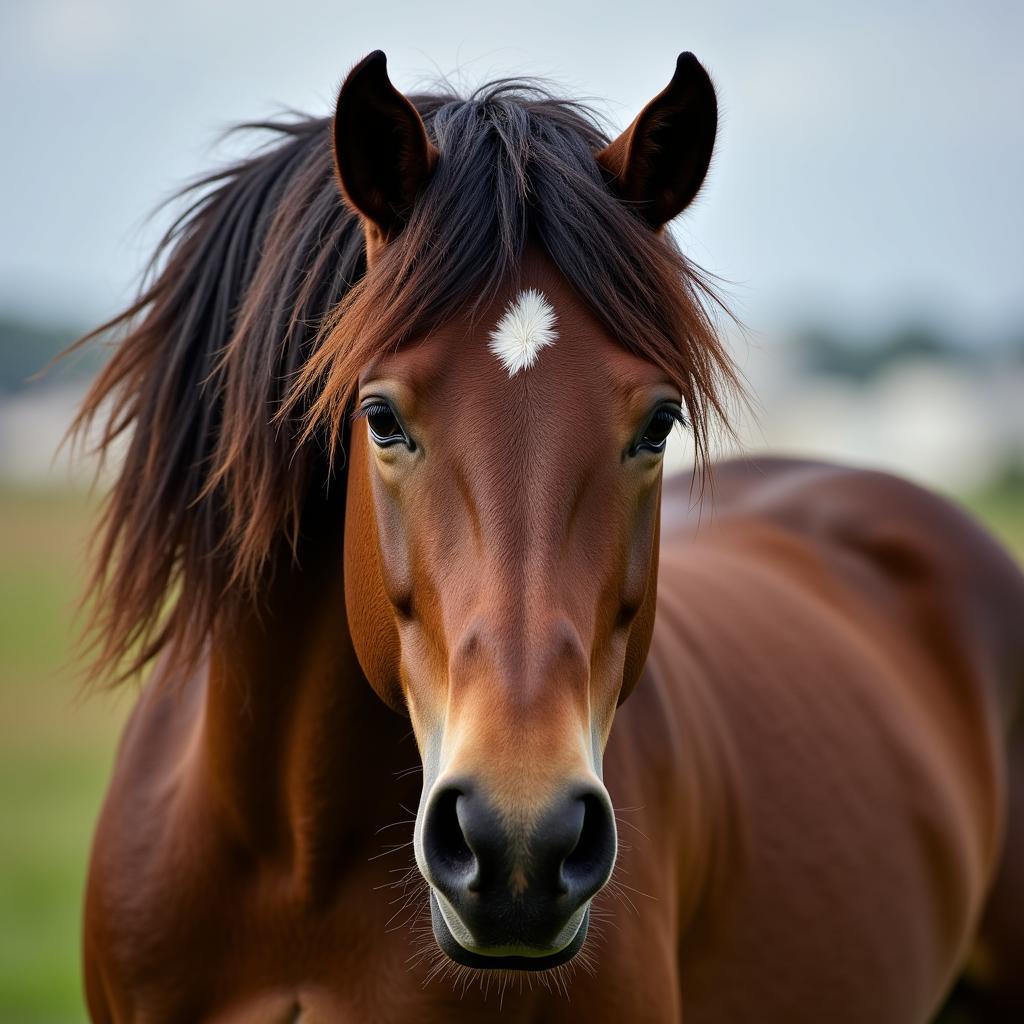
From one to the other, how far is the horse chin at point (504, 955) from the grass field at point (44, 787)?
3.57ft

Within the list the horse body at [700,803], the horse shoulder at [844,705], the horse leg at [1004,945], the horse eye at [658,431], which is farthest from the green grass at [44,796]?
the horse leg at [1004,945]

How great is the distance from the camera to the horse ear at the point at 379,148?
204 cm

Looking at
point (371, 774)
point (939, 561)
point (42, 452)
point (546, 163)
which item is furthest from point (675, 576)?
point (42, 452)

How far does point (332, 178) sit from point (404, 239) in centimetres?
38

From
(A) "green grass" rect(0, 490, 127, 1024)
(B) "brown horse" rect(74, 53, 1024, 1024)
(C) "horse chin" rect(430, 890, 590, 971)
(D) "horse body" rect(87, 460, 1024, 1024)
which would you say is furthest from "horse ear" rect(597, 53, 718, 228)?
(A) "green grass" rect(0, 490, 127, 1024)

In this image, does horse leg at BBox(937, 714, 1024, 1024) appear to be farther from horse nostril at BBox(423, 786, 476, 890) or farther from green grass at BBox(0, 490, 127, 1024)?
horse nostril at BBox(423, 786, 476, 890)

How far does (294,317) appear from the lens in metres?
2.22

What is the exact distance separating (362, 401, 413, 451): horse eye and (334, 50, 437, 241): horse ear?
34 centimetres

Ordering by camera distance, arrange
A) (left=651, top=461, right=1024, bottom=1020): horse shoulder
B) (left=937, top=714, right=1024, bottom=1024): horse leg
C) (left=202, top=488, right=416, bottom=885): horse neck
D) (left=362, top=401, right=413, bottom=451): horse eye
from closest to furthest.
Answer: (left=362, top=401, right=413, bottom=451): horse eye < (left=202, top=488, right=416, bottom=885): horse neck < (left=651, top=461, right=1024, bottom=1020): horse shoulder < (left=937, top=714, right=1024, bottom=1024): horse leg

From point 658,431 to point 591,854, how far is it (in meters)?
0.70

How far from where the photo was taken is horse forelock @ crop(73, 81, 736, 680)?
80.7 inches

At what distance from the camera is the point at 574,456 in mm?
1892

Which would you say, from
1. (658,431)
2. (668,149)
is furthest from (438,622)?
(668,149)

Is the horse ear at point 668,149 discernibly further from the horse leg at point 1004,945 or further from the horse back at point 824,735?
the horse leg at point 1004,945
